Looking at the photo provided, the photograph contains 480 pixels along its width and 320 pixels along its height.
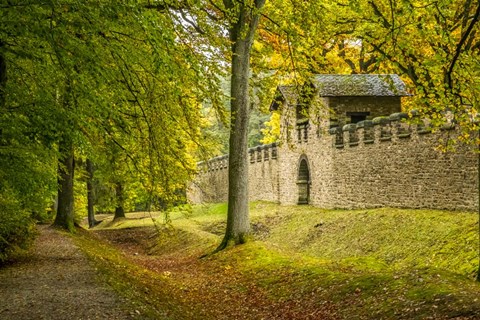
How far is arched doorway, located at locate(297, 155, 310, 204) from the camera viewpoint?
2834cm

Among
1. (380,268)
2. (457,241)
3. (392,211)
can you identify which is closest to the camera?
(380,268)

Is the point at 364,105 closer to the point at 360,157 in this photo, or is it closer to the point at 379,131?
the point at 360,157

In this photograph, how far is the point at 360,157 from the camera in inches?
884

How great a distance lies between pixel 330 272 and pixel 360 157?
35.1 feet

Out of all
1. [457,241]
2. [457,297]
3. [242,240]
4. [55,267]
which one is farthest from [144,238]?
[457,297]

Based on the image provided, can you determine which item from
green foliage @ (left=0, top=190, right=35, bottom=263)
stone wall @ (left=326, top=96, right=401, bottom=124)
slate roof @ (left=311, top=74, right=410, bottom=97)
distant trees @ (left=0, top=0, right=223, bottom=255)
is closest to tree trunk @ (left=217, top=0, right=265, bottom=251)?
distant trees @ (left=0, top=0, right=223, bottom=255)

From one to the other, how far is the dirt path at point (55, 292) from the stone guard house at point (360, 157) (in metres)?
4.25

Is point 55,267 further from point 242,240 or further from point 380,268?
point 380,268

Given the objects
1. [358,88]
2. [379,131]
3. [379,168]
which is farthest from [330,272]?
[358,88]

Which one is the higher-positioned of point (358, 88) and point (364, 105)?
point (358, 88)

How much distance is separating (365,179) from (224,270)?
29.1 ft

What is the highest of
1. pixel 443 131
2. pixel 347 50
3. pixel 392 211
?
pixel 347 50

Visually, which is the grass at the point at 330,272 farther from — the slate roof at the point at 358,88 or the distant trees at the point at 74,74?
the slate roof at the point at 358,88

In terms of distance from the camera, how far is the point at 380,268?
12867 millimetres
